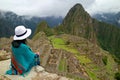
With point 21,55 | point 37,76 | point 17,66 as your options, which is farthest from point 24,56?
point 37,76

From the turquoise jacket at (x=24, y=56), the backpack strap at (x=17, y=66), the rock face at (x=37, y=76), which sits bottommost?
the rock face at (x=37, y=76)

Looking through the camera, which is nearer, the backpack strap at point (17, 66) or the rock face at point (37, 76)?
the rock face at point (37, 76)

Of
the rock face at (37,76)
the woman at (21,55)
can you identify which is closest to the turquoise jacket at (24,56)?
the woman at (21,55)

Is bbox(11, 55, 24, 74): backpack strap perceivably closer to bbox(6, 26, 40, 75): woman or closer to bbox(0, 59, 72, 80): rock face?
bbox(6, 26, 40, 75): woman

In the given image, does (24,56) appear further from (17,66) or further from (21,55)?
(17,66)

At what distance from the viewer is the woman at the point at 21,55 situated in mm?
10234

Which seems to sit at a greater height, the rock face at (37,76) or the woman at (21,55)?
the woman at (21,55)

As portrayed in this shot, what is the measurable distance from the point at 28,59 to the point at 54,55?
19319 millimetres

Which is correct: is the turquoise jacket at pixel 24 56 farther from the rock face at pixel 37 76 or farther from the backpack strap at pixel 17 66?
the rock face at pixel 37 76

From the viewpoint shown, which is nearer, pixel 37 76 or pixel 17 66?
pixel 37 76

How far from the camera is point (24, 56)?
10.4 meters

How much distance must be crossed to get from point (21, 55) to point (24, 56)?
10 cm

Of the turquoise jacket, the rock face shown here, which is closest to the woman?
the turquoise jacket

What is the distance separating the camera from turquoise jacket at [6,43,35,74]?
33.7 feet
